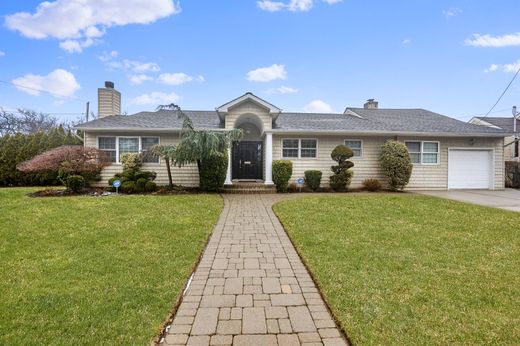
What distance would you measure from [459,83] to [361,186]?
10.7 metres

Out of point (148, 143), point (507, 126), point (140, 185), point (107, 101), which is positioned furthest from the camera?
point (507, 126)

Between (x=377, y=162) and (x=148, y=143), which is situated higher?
(x=148, y=143)

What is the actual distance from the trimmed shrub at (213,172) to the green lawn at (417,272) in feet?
15.8

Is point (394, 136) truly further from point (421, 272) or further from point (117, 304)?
point (117, 304)

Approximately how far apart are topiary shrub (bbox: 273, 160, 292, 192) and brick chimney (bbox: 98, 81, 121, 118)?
935cm

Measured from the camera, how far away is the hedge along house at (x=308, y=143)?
511 inches

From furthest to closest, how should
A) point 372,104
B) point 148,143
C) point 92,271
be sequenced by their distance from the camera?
point 372,104
point 148,143
point 92,271

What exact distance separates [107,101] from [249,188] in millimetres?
9067

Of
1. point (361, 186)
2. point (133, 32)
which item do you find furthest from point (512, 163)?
point (133, 32)

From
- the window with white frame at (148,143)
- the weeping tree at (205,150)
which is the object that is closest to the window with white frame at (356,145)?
the weeping tree at (205,150)

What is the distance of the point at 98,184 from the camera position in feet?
43.3

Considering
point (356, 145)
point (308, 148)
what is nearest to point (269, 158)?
point (308, 148)

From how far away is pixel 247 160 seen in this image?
1448 centimetres

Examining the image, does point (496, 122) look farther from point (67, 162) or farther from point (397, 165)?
point (67, 162)
